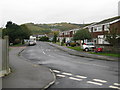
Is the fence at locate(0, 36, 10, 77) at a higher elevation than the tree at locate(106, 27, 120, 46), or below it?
below

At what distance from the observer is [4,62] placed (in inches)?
378

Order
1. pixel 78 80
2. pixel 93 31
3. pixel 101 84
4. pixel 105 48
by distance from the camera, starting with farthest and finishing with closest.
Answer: pixel 93 31
pixel 105 48
pixel 78 80
pixel 101 84

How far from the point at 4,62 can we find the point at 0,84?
2.00m

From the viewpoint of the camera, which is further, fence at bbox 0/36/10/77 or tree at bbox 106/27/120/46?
tree at bbox 106/27/120/46

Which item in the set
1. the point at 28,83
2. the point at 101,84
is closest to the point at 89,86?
the point at 101,84

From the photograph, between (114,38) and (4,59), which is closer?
(4,59)

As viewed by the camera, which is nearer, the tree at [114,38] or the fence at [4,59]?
the fence at [4,59]

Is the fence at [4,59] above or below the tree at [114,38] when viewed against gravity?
below

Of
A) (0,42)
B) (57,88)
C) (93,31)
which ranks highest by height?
(93,31)

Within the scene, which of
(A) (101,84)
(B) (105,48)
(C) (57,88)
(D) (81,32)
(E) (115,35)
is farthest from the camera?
(D) (81,32)

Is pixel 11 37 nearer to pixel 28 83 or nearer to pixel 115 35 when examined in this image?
pixel 115 35

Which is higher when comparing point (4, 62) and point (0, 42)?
point (0, 42)

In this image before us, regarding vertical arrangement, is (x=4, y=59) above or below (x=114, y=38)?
below

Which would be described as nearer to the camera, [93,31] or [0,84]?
[0,84]
